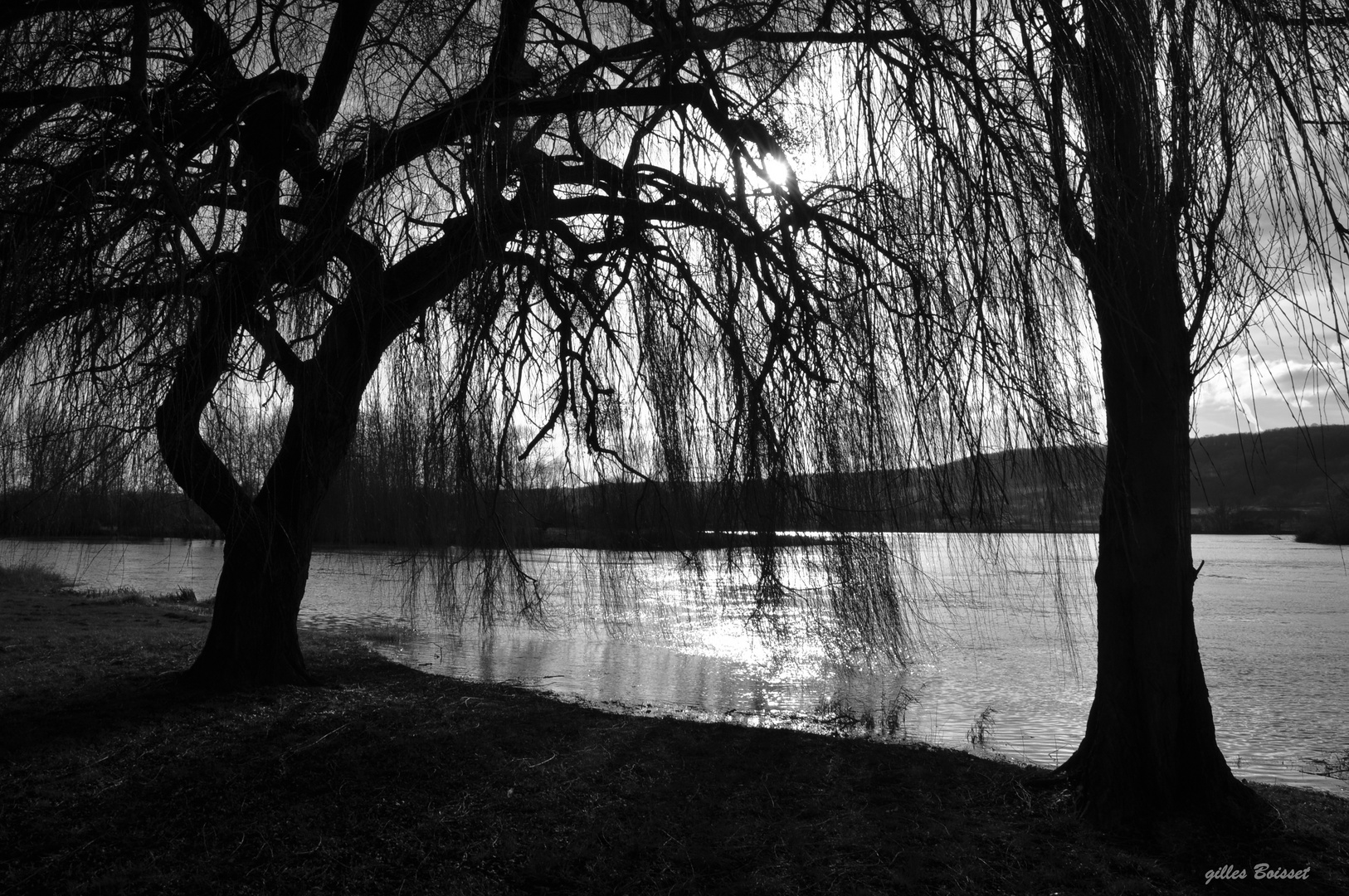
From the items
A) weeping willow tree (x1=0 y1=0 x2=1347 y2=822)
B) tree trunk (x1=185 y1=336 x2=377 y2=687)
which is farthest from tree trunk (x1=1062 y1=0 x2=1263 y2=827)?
tree trunk (x1=185 y1=336 x2=377 y2=687)

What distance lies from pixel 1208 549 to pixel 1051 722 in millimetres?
24142

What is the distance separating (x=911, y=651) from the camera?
3865 millimetres

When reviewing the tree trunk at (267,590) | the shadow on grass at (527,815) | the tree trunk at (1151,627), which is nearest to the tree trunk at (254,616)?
the tree trunk at (267,590)

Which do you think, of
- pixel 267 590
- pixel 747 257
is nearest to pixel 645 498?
pixel 747 257

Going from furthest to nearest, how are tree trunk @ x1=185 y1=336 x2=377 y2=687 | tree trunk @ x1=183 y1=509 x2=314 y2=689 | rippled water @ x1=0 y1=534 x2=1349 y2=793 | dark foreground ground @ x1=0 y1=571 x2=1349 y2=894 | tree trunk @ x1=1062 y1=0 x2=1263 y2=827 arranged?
tree trunk @ x1=183 y1=509 x2=314 y2=689 < tree trunk @ x1=185 y1=336 x2=377 y2=687 < rippled water @ x1=0 y1=534 x2=1349 y2=793 < tree trunk @ x1=1062 y1=0 x2=1263 y2=827 < dark foreground ground @ x1=0 y1=571 x2=1349 y2=894

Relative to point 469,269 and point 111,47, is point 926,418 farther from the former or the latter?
point 111,47

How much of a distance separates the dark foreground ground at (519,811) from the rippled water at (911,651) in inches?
22.4

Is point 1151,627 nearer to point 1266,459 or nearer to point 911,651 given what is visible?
point 911,651

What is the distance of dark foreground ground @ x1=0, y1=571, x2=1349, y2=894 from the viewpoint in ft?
8.73

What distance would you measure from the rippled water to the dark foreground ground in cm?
57

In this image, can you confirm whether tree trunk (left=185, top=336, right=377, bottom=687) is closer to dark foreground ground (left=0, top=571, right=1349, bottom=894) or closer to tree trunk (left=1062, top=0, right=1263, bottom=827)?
dark foreground ground (left=0, top=571, right=1349, bottom=894)

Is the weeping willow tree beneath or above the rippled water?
above

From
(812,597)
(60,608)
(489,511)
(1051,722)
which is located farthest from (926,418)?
(60,608)

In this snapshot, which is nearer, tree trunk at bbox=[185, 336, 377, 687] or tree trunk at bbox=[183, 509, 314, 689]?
tree trunk at bbox=[185, 336, 377, 687]
